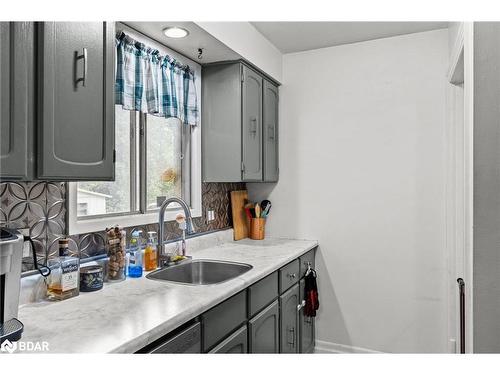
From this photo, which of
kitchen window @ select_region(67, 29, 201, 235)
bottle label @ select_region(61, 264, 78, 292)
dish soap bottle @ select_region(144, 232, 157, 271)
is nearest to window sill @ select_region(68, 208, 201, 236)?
kitchen window @ select_region(67, 29, 201, 235)

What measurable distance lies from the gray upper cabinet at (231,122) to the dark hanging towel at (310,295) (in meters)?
0.80

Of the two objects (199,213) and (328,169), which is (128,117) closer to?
(199,213)

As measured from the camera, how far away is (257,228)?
3070 mm

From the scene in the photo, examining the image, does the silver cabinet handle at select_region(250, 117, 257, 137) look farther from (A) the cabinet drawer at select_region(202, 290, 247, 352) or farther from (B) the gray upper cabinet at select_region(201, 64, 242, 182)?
(A) the cabinet drawer at select_region(202, 290, 247, 352)

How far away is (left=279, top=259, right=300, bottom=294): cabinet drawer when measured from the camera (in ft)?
7.55

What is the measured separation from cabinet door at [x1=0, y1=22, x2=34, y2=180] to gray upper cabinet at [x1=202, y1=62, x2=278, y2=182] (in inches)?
59.2

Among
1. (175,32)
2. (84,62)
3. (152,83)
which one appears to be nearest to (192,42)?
(175,32)

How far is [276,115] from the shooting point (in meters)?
3.10

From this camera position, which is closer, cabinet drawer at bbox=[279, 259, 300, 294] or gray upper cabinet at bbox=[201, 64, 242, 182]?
cabinet drawer at bbox=[279, 259, 300, 294]

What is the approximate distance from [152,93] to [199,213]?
89 centimetres

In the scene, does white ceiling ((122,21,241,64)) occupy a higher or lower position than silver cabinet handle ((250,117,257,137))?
higher

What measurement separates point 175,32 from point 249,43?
2.13 feet

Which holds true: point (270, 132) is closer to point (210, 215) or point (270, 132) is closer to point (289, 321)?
point (210, 215)

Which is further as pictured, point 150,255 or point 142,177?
point 142,177
